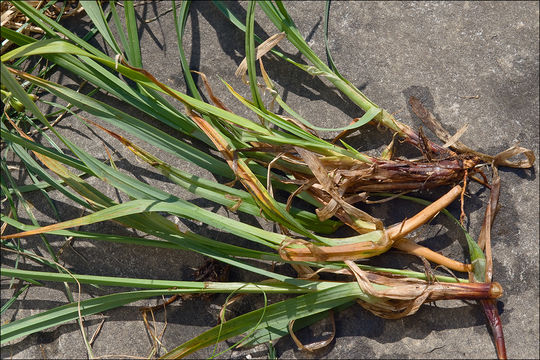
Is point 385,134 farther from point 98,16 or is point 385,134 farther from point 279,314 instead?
point 98,16

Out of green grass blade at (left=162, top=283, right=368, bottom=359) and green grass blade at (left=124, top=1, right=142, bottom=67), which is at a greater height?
green grass blade at (left=124, top=1, right=142, bottom=67)

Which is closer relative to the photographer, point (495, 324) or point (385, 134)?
point (495, 324)

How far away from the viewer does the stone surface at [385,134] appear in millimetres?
1306

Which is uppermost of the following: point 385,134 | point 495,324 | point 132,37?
point 132,37

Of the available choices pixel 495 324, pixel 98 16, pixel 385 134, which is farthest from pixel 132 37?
pixel 495 324

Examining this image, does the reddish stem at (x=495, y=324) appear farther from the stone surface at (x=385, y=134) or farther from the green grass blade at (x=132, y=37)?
the green grass blade at (x=132, y=37)

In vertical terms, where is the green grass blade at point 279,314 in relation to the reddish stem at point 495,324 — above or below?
above

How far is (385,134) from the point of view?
141cm

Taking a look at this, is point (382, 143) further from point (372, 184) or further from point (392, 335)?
point (392, 335)

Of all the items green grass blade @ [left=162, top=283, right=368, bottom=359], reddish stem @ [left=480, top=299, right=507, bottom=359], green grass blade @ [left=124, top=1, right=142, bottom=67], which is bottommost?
reddish stem @ [left=480, top=299, right=507, bottom=359]

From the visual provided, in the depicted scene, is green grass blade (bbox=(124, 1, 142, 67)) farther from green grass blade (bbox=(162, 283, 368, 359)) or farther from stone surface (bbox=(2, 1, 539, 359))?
green grass blade (bbox=(162, 283, 368, 359))

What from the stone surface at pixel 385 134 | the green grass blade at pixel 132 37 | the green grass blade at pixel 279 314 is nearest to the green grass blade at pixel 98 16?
the green grass blade at pixel 132 37

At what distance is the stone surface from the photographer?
1.31 m

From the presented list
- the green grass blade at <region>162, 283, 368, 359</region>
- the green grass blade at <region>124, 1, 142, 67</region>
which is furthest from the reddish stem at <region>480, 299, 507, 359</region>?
the green grass blade at <region>124, 1, 142, 67</region>
